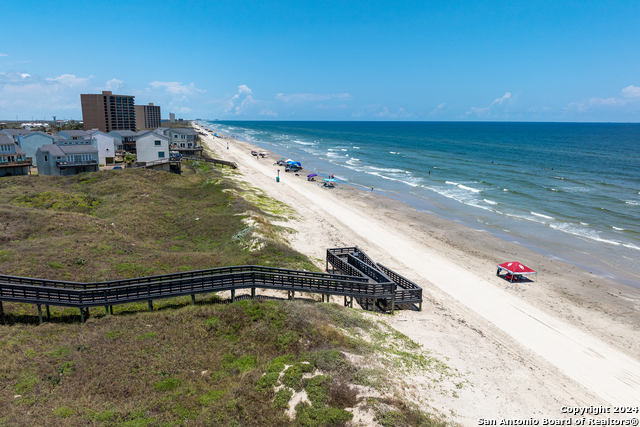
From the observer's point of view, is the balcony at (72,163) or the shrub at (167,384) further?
the balcony at (72,163)

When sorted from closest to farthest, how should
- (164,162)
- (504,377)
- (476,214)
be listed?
1. (504,377)
2. (476,214)
3. (164,162)

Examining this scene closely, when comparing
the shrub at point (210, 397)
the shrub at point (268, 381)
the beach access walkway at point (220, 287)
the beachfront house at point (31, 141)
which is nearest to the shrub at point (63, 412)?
the shrub at point (210, 397)

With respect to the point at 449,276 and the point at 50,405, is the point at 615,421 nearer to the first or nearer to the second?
the point at 449,276

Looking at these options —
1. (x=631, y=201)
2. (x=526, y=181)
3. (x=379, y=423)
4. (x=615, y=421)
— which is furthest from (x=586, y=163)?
(x=379, y=423)

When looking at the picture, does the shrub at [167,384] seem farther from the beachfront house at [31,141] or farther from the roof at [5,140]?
the beachfront house at [31,141]

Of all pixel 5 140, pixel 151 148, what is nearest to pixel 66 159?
pixel 5 140

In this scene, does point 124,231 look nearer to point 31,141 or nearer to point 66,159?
point 66,159
